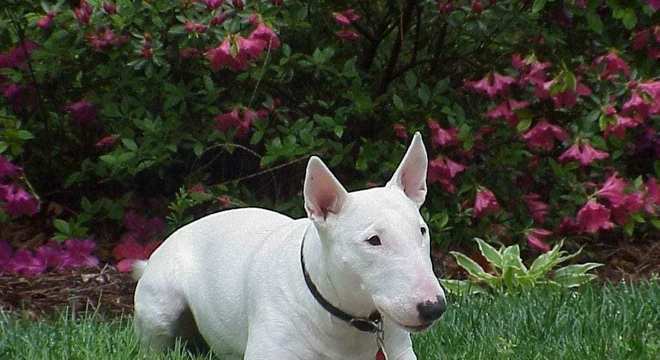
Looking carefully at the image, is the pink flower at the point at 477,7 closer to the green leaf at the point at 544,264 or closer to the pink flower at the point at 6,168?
the green leaf at the point at 544,264

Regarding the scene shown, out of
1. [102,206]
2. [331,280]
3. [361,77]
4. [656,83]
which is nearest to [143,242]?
[102,206]

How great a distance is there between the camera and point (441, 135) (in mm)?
6043

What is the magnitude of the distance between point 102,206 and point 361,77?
1.47 metres

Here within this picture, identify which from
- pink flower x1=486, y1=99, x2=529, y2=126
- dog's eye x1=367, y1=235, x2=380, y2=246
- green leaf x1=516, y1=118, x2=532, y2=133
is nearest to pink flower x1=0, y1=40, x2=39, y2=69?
pink flower x1=486, y1=99, x2=529, y2=126

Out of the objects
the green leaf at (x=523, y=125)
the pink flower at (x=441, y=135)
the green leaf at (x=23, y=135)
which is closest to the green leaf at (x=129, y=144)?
the green leaf at (x=23, y=135)

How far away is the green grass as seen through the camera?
13.3 ft

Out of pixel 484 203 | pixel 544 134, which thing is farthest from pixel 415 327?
pixel 484 203

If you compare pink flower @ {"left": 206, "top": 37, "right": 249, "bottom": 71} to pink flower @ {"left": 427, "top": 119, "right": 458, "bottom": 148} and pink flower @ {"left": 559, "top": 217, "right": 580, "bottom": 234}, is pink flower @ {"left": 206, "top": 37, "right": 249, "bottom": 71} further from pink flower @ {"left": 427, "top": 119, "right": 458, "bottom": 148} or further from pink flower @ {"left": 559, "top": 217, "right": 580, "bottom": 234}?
pink flower @ {"left": 559, "top": 217, "right": 580, "bottom": 234}

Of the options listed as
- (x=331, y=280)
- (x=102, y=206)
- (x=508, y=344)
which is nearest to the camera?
(x=331, y=280)

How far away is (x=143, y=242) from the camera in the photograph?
657 centimetres

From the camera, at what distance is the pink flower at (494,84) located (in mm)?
5895

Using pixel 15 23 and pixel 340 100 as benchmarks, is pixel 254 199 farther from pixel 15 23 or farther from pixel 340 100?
pixel 15 23

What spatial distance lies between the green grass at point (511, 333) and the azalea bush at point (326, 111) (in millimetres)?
1275

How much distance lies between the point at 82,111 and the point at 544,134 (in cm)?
227
